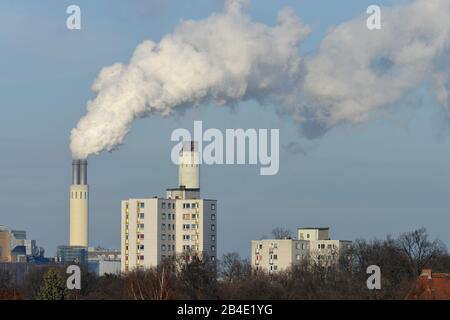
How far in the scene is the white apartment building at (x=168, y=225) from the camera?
127500 millimetres

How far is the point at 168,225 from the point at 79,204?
2713 centimetres

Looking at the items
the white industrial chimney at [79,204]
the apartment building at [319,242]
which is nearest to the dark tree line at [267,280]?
the apartment building at [319,242]

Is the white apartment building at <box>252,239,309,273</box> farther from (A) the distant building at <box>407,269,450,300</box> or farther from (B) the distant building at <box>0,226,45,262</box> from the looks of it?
(A) the distant building at <box>407,269,450,300</box>

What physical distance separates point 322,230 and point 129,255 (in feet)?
69.0

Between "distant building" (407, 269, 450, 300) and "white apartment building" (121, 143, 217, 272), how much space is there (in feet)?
240

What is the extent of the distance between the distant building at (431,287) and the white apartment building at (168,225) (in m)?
73.2

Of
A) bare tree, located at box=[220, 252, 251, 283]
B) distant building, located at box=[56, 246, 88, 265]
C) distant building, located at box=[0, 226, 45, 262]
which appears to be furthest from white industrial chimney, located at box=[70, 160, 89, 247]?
bare tree, located at box=[220, 252, 251, 283]

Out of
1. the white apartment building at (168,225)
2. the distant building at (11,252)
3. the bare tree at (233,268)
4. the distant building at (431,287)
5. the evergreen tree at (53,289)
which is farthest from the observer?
the distant building at (11,252)

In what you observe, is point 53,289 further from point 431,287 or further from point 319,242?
point 319,242

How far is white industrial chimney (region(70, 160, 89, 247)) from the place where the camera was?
15238cm

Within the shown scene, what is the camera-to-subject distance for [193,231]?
130250mm

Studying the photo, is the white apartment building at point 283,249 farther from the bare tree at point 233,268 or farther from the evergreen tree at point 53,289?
the evergreen tree at point 53,289
